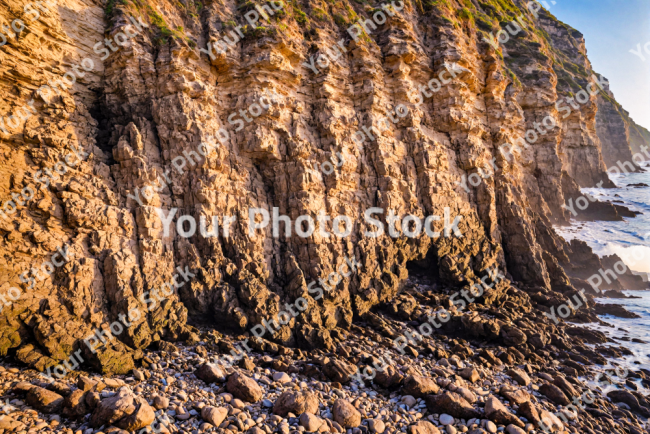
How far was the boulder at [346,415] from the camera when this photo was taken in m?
10.0

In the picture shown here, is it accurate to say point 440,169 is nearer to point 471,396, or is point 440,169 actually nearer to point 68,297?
point 471,396

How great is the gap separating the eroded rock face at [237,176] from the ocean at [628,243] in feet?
14.3

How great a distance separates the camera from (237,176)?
17.2m

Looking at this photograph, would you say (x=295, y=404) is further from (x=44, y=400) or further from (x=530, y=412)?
(x=530, y=412)

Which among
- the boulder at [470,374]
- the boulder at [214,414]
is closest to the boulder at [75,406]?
the boulder at [214,414]

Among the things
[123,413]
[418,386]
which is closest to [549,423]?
[418,386]

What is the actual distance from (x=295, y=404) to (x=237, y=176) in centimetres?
1127

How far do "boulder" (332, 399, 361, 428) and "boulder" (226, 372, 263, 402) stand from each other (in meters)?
2.51

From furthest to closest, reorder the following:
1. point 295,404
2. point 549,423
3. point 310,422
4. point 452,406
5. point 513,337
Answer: point 513,337 → point 549,423 → point 452,406 → point 295,404 → point 310,422

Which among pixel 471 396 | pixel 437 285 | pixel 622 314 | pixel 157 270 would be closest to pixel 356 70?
pixel 437 285

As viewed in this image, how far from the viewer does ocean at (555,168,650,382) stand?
67.3 ft

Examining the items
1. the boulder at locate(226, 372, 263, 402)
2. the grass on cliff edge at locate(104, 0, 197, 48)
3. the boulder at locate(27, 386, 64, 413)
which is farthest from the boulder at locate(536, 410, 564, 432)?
the grass on cliff edge at locate(104, 0, 197, 48)

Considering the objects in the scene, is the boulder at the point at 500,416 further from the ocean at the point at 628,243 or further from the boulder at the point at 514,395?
the ocean at the point at 628,243

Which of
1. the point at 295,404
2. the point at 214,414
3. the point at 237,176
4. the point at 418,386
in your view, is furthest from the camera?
the point at 237,176
